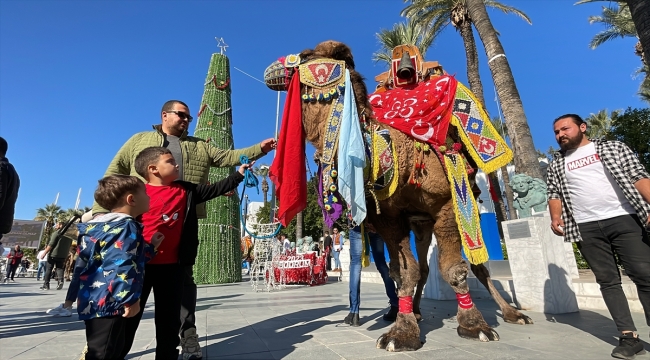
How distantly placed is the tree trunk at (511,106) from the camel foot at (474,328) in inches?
302

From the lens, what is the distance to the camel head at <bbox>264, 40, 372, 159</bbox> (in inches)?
110

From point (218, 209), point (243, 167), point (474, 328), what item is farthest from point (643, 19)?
point (218, 209)

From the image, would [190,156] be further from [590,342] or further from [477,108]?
[590,342]

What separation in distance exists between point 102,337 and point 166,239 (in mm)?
724

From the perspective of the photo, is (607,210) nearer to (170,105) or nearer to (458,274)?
(458,274)

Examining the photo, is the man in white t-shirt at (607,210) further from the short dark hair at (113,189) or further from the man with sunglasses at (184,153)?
the short dark hair at (113,189)


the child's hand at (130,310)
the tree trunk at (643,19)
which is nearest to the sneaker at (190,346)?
the child's hand at (130,310)

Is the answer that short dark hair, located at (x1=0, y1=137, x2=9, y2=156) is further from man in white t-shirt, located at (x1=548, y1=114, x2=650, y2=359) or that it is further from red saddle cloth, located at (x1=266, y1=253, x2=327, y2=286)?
red saddle cloth, located at (x1=266, y1=253, x2=327, y2=286)

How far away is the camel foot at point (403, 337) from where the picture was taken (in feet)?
9.29

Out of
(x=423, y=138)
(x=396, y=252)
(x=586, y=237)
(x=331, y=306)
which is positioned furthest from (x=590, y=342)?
(x=331, y=306)

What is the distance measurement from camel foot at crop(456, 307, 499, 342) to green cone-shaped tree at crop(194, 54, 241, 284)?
27.3 feet

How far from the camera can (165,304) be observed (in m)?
2.43

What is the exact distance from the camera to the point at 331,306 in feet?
18.6

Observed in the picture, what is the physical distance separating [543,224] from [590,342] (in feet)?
6.01
